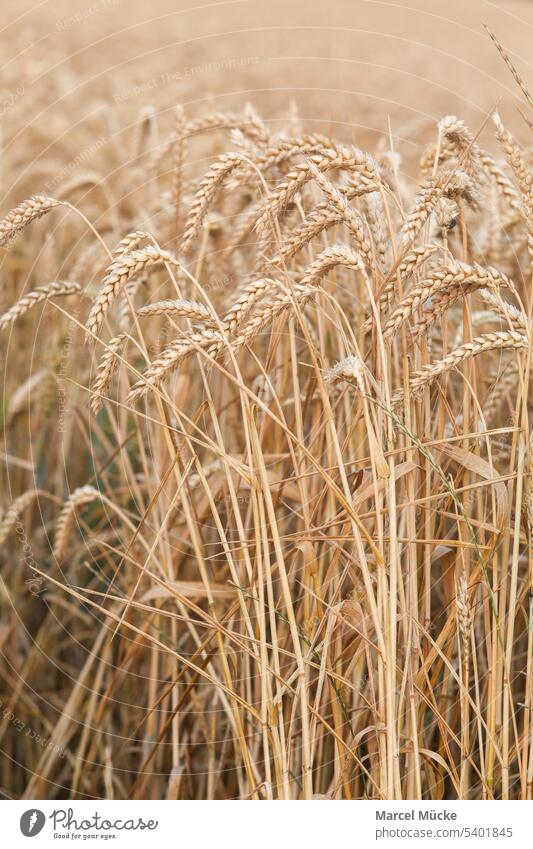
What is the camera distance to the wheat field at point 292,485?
2.95ft

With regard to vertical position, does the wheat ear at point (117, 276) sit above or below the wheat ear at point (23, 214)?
below

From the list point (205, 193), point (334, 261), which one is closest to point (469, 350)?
point (334, 261)

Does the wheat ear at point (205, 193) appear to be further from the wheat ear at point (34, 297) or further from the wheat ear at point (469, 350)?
the wheat ear at point (469, 350)

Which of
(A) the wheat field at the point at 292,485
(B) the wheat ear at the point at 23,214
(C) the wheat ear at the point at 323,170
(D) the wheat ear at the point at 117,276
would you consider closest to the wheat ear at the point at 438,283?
(A) the wheat field at the point at 292,485

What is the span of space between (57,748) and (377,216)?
3.64ft

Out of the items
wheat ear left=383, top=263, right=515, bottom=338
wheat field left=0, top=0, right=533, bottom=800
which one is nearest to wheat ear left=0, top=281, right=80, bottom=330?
wheat field left=0, top=0, right=533, bottom=800

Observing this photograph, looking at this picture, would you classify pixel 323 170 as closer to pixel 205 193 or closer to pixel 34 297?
pixel 205 193

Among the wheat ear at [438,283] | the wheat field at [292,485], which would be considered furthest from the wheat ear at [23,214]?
the wheat ear at [438,283]

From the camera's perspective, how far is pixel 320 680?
931 mm

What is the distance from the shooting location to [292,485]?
1166 millimetres

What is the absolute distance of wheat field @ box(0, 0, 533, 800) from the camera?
2.95 ft

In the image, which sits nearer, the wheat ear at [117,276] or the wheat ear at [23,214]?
the wheat ear at [117,276]

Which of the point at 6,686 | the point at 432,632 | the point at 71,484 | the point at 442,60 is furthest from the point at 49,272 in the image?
the point at 442,60
